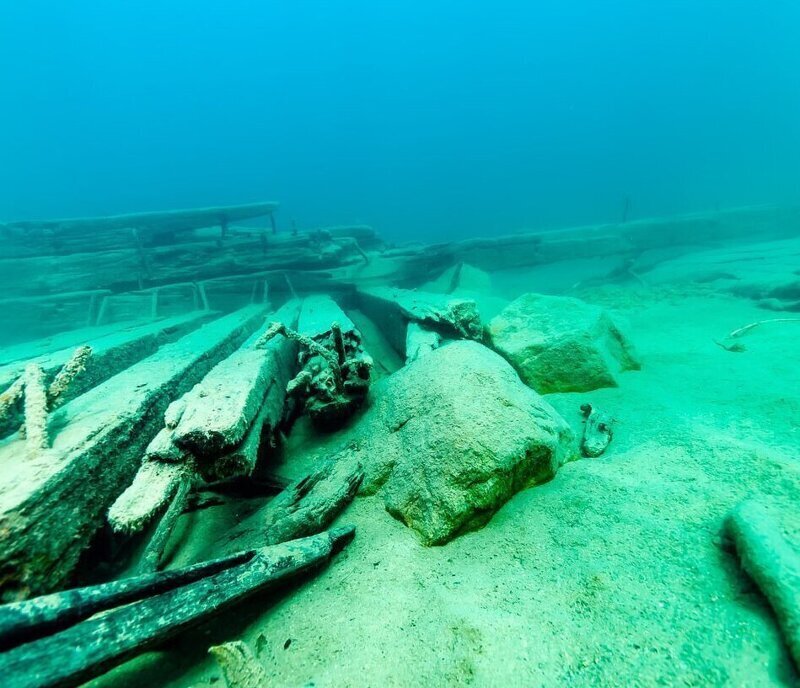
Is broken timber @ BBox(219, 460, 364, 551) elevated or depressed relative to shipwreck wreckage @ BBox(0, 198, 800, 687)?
depressed

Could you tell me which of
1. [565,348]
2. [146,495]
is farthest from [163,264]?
[565,348]

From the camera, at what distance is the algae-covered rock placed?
324 cm

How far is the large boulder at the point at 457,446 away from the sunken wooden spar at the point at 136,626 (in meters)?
0.64

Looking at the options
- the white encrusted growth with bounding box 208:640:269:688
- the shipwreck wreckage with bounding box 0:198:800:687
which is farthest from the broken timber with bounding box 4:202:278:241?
the white encrusted growth with bounding box 208:640:269:688

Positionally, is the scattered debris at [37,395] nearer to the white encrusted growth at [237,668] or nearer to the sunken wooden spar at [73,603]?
the sunken wooden spar at [73,603]

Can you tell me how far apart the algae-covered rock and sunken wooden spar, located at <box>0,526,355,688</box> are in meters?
2.60

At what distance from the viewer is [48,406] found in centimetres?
215

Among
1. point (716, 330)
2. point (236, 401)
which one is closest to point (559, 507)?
point (236, 401)

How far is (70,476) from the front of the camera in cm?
164

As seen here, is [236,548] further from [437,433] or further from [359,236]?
[359,236]

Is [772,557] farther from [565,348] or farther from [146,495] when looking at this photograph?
Answer: [146,495]

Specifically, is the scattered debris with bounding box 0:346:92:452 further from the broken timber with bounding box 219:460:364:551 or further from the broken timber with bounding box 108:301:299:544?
the broken timber with bounding box 219:460:364:551

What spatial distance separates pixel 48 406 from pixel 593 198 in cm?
8726

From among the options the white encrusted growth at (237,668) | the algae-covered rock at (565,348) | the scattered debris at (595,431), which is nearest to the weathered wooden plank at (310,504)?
the white encrusted growth at (237,668)
